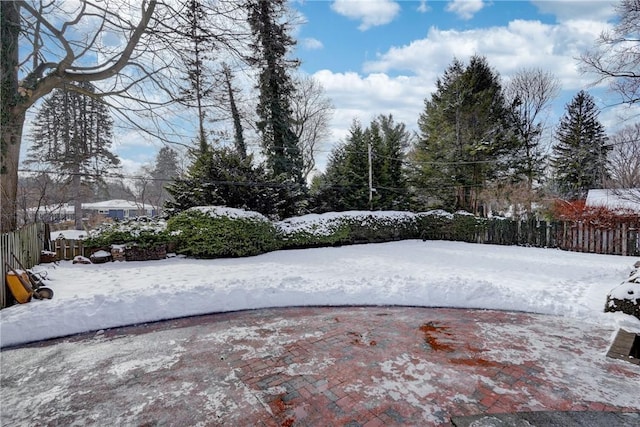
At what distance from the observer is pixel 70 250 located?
786 cm

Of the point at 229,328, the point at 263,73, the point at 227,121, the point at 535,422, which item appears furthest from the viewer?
the point at 227,121

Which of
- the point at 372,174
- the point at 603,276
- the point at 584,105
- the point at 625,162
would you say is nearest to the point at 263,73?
the point at 372,174

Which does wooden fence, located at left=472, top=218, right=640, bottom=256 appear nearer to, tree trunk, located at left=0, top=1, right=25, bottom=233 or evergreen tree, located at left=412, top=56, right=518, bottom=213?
evergreen tree, located at left=412, top=56, right=518, bottom=213

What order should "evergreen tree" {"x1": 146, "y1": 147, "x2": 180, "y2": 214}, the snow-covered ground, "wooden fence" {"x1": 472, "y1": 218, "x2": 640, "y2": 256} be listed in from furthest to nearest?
"evergreen tree" {"x1": 146, "y1": 147, "x2": 180, "y2": 214}
"wooden fence" {"x1": 472, "y1": 218, "x2": 640, "y2": 256}
the snow-covered ground

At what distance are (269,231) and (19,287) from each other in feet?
19.2

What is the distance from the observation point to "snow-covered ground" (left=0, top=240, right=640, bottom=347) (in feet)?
14.1

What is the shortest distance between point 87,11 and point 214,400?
7.79 meters

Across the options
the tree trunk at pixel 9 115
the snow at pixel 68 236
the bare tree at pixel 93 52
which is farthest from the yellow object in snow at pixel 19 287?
the snow at pixel 68 236

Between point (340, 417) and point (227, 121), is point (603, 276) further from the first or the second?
point (227, 121)

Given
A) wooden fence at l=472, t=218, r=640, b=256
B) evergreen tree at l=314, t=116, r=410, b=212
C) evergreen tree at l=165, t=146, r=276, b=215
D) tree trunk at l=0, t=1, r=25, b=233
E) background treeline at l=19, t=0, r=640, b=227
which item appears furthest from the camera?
evergreen tree at l=314, t=116, r=410, b=212

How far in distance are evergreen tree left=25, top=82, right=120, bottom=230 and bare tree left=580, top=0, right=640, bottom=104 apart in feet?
51.4

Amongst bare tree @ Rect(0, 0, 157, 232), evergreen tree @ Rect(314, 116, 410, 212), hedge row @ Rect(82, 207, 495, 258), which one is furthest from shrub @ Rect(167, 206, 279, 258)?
evergreen tree @ Rect(314, 116, 410, 212)

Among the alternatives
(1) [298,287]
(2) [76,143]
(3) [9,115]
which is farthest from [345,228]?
(2) [76,143]

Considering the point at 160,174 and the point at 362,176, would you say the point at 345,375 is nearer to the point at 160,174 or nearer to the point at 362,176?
the point at 362,176
